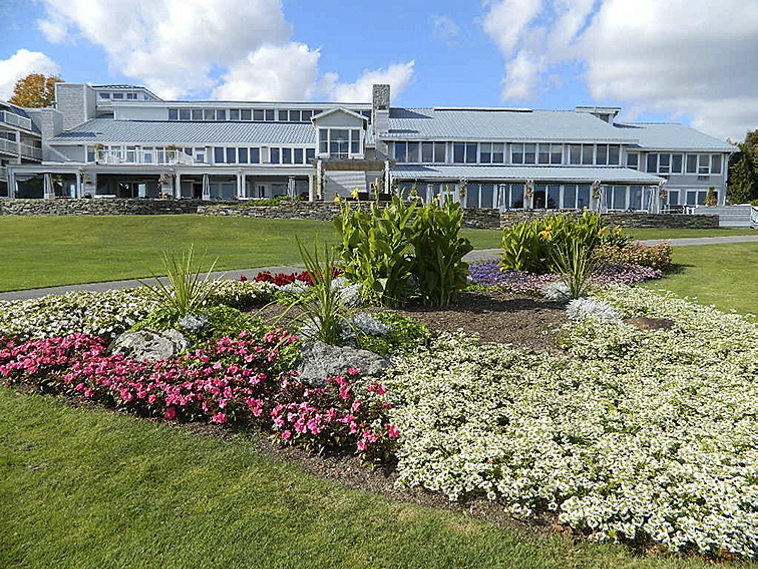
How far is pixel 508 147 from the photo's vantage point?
135 ft

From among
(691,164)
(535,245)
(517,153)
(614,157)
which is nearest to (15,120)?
(517,153)

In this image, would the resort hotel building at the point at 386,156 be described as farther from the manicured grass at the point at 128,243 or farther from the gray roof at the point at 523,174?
the manicured grass at the point at 128,243

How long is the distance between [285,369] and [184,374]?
83 centimetres

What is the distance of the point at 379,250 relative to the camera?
284 inches

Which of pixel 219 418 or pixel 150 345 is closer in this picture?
pixel 219 418

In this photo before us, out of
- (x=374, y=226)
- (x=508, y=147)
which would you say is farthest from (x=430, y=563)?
(x=508, y=147)

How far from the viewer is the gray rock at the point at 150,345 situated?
5.52m

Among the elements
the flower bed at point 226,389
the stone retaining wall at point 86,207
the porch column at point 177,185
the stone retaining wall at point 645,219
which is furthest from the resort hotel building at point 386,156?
the flower bed at point 226,389

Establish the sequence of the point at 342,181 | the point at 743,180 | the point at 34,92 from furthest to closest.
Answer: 1. the point at 34,92
2. the point at 743,180
3. the point at 342,181

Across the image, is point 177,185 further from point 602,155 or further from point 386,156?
point 602,155

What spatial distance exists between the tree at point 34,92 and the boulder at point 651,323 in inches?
Answer: 2667

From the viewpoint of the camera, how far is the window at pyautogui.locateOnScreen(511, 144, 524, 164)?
135 ft

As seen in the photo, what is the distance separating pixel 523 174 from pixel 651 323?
3246cm

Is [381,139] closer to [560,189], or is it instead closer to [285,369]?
[560,189]
